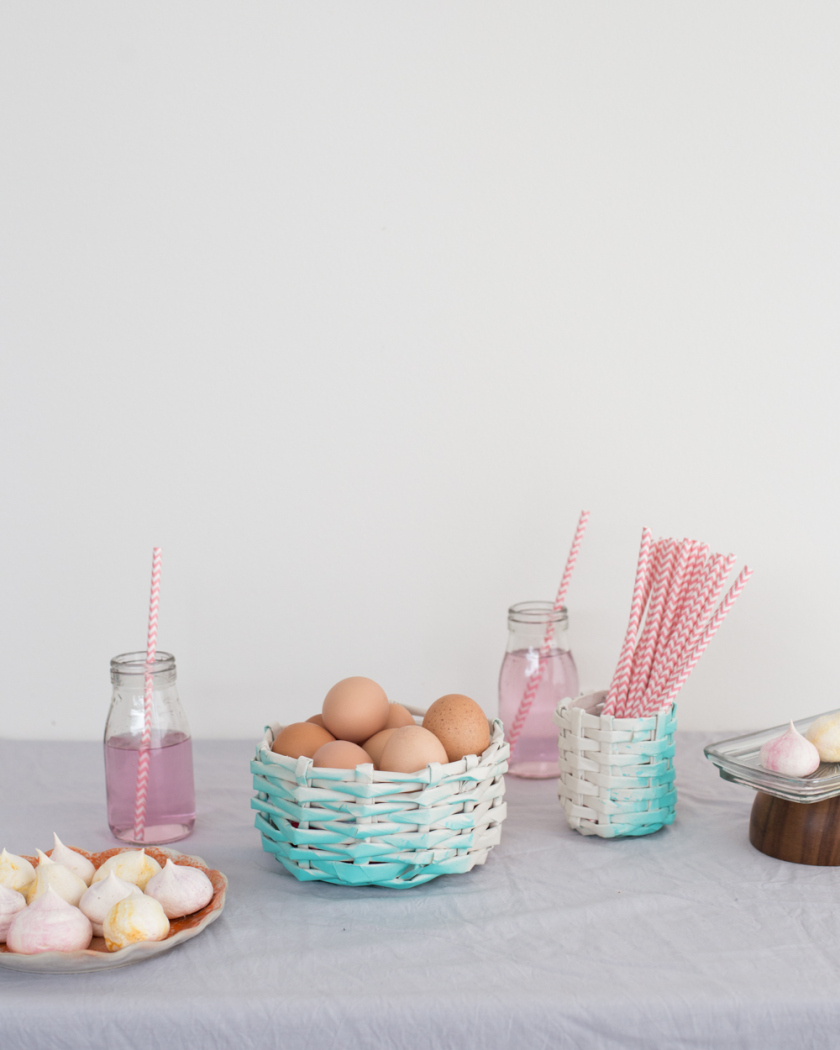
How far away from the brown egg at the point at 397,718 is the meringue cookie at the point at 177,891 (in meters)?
0.25

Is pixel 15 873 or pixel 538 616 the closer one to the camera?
pixel 15 873

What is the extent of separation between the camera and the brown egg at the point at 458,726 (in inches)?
34.3

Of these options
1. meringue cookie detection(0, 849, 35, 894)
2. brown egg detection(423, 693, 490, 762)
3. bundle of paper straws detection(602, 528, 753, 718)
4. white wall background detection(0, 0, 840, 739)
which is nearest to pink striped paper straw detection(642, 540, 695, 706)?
bundle of paper straws detection(602, 528, 753, 718)

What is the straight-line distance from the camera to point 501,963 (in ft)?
2.32

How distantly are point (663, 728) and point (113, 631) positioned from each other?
31.3 inches

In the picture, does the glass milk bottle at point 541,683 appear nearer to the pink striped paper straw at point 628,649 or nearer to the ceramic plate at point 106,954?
the pink striped paper straw at point 628,649

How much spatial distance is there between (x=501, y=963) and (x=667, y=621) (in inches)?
16.3

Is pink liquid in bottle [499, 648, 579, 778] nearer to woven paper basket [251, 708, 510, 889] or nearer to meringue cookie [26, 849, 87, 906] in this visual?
woven paper basket [251, 708, 510, 889]

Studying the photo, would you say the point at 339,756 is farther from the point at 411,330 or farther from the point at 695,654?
the point at 411,330

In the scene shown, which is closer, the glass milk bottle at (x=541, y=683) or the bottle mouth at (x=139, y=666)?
the bottle mouth at (x=139, y=666)

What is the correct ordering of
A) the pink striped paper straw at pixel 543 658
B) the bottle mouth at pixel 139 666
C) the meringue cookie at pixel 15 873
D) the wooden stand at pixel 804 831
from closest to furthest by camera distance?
1. the meringue cookie at pixel 15 873
2. the wooden stand at pixel 804 831
3. the bottle mouth at pixel 139 666
4. the pink striped paper straw at pixel 543 658

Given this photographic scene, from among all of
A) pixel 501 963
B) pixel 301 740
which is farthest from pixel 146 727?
pixel 501 963

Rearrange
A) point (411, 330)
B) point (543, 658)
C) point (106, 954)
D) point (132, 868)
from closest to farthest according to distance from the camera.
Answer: point (106, 954)
point (132, 868)
point (543, 658)
point (411, 330)

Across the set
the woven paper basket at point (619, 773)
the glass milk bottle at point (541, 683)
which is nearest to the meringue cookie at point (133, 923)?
the woven paper basket at point (619, 773)
